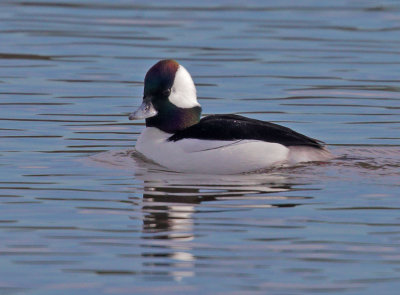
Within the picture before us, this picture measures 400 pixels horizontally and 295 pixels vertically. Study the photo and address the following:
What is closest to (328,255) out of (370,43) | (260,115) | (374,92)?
(260,115)

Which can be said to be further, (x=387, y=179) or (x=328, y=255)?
(x=387, y=179)

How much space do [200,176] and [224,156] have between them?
0.30 metres

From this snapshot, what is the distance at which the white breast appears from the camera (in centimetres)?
1162

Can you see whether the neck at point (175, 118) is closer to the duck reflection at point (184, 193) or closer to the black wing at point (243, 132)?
the black wing at point (243, 132)

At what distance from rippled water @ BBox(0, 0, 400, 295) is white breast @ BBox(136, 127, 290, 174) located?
0.49 ft

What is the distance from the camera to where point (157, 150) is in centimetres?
1203

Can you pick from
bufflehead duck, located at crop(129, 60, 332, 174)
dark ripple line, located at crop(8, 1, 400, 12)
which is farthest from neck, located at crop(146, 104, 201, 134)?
dark ripple line, located at crop(8, 1, 400, 12)

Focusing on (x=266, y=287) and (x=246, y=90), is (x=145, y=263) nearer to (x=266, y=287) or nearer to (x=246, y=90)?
(x=266, y=287)

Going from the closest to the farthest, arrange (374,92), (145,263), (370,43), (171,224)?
(145,263) → (171,224) → (374,92) → (370,43)

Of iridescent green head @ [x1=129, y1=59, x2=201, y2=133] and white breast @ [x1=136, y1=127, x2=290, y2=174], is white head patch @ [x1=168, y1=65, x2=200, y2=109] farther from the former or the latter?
white breast @ [x1=136, y1=127, x2=290, y2=174]

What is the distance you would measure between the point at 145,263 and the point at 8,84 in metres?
8.60

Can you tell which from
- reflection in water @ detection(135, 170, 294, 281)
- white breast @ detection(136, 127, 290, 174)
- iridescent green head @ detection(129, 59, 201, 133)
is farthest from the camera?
iridescent green head @ detection(129, 59, 201, 133)


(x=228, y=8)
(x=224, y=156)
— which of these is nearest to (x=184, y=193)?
(x=224, y=156)

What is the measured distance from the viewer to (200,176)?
37.8 ft
